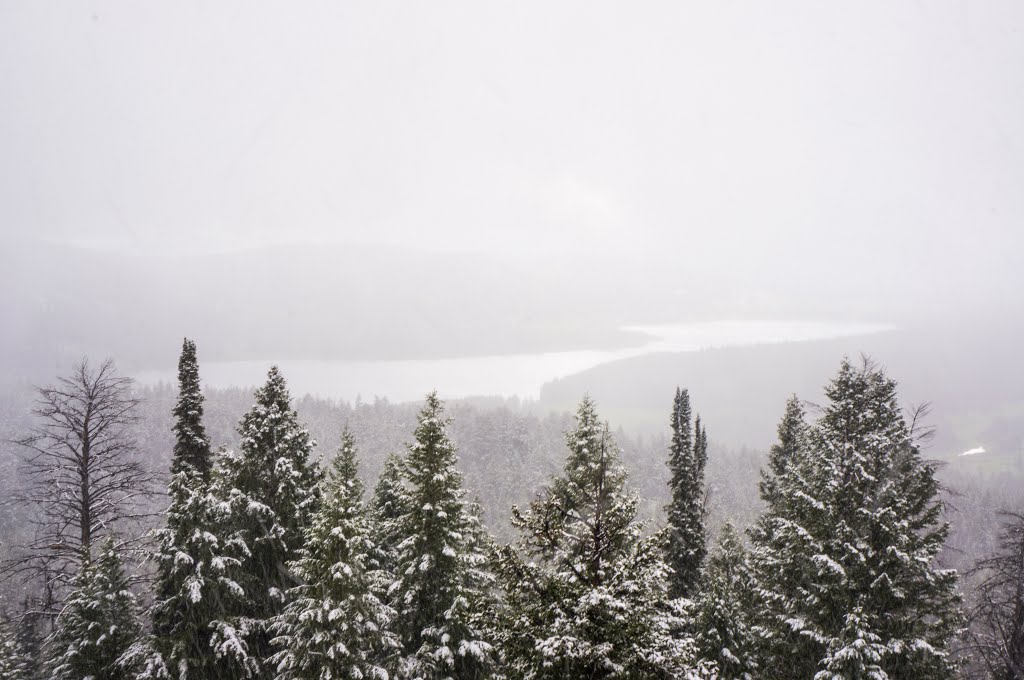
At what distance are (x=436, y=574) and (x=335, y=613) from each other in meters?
3.06

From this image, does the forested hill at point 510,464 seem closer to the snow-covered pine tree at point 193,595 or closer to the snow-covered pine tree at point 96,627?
the snow-covered pine tree at point 193,595

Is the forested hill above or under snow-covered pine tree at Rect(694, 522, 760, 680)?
under

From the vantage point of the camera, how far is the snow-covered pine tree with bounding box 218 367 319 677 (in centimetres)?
1712

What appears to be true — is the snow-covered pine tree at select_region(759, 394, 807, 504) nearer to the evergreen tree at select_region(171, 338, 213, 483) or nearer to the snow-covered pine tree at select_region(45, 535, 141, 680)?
the evergreen tree at select_region(171, 338, 213, 483)

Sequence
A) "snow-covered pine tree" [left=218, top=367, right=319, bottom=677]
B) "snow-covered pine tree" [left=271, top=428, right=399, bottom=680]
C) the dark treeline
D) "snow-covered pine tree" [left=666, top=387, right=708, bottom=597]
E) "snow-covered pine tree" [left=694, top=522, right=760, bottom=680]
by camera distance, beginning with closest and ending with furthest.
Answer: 1. the dark treeline
2. "snow-covered pine tree" [left=271, top=428, right=399, bottom=680]
3. "snow-covered pine tree" [left=218, top=367, right=319, bottom=677]
4. "snow-covered pine tree" [left=694, top=522, right=760, bottom=680]
5. "snow-covered pine tree" [left=666, top=387, right=708, bottom=597]

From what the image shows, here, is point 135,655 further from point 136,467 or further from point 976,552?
point 976,552

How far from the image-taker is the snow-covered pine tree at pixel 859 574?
1259 centimetres

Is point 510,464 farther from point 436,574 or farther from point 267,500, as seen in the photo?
point 436,574

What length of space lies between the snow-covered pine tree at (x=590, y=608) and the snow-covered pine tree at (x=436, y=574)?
536 centimetres

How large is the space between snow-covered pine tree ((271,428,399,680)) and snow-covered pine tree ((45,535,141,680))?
15.5ft

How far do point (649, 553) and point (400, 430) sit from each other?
482ft

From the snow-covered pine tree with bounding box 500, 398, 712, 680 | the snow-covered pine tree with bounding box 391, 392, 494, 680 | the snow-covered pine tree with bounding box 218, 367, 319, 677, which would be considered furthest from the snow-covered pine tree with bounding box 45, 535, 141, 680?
the snow-covered pine tree with bounding box 500, 398, 712, 680

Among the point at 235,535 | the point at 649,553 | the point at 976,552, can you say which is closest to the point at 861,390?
the point at 649,553

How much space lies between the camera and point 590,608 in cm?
985
